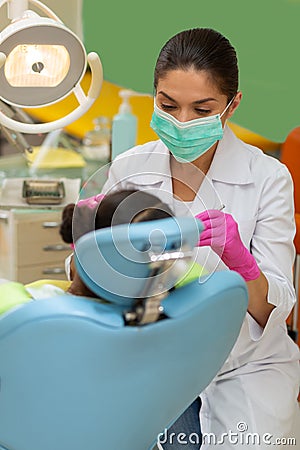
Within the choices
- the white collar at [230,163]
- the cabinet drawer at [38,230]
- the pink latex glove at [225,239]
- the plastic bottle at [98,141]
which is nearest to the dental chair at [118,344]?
the pink latex glove at [225,239]

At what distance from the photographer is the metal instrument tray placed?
253 cm

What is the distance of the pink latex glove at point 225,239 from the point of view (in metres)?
1.40

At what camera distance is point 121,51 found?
10.1 feet

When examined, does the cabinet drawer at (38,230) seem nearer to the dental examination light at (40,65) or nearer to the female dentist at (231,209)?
the female dentist at (231,209)

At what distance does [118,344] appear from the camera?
1082mm

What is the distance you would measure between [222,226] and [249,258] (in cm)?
12

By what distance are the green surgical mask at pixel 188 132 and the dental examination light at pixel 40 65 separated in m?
0.22

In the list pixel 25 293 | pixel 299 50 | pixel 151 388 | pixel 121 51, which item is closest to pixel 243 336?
pixel 151 388

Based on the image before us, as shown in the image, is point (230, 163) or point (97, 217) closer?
point (97, 217)

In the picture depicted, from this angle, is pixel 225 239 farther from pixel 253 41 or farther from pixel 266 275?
pixel 253 41

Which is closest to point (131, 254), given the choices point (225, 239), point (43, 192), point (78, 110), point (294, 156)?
Answer: point (225, 239)

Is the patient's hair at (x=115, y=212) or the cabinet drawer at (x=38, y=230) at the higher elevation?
the patient's hair at (x=115, y=212)

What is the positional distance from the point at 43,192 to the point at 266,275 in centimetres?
109

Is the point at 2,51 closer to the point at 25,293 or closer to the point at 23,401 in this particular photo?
the point at 25,293
